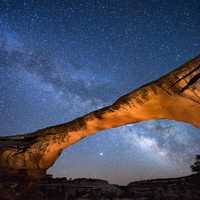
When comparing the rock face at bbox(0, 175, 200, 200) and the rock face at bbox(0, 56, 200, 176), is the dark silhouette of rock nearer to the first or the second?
the rock face at bbox(0, 175, 200, 200)

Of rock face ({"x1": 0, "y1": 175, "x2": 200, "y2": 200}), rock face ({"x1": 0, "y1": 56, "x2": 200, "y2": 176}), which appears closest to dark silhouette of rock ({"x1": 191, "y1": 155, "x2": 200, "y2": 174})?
rock face ({"x1": 0, "y1": 175, "x2": 200, "y2": 200})

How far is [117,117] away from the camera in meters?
5.07

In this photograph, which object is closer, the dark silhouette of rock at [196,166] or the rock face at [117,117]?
the rock face at [117,117]

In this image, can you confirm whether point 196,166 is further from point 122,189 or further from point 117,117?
point 117,117

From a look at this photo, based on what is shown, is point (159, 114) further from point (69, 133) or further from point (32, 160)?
point (32, 160)

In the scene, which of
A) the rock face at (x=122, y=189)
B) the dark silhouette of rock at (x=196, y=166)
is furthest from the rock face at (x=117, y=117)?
the dark silhouette of rock at (x=196, y=166)

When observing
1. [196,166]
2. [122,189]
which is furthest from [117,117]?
[196,166]

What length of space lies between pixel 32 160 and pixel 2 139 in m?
0.92

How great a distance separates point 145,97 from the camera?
15.1 ft

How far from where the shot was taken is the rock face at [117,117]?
167 inches

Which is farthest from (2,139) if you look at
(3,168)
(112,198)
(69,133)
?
(112,198)

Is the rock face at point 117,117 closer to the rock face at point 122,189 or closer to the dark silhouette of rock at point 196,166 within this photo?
the rock face at point 122,189

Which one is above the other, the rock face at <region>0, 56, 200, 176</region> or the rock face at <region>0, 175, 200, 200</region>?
the rock face at <region>0, 175, 200, 200</region>

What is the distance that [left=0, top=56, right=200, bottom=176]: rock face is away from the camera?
4242mm
